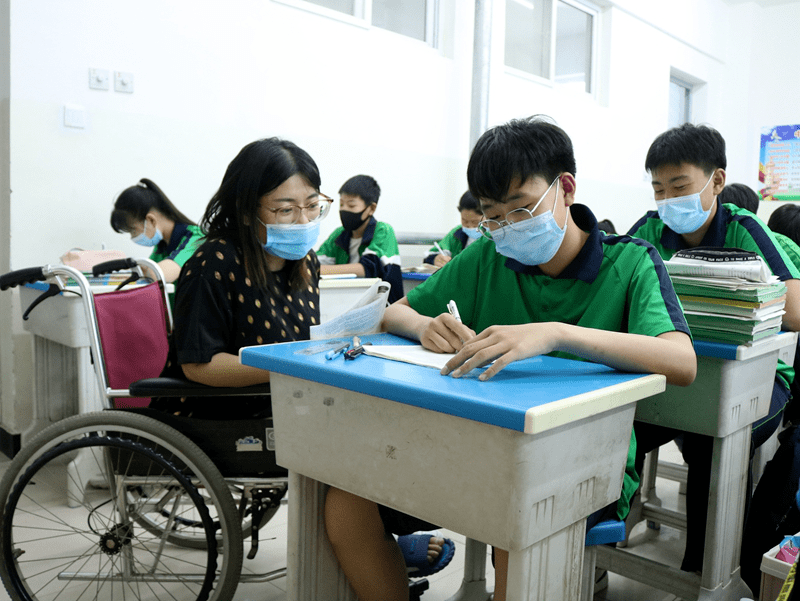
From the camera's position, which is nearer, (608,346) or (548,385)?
(548,385)

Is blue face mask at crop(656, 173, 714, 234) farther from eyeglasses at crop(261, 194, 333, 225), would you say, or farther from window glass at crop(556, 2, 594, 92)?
window glass at crop(556, 2, 594, 92)

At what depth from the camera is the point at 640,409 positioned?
1521 millimetres

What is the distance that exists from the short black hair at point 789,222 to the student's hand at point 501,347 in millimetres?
1938

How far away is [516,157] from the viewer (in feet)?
3.83

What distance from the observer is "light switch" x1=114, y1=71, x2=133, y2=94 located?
2904 millimetres

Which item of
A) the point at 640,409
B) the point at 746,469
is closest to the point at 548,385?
the point at 640,409

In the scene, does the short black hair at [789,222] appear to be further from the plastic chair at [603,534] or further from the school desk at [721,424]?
the plastic chair at [603,534]

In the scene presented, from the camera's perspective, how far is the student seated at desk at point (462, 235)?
150 inches

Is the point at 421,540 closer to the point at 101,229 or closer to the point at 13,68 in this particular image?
the point at 101,229

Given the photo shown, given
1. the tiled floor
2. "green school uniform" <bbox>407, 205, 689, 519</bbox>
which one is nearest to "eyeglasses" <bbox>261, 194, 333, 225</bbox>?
"green school uniform" <bbox>407, 205, 689, 519</bbox>

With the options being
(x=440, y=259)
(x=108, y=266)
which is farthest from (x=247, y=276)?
(x=440, y=259)

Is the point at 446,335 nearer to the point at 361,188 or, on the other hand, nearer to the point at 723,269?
the point at 723,269

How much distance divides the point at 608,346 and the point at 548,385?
194 millimetres

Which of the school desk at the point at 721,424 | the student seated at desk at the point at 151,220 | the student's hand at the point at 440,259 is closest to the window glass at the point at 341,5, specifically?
the student's hand at the point at 440,259
